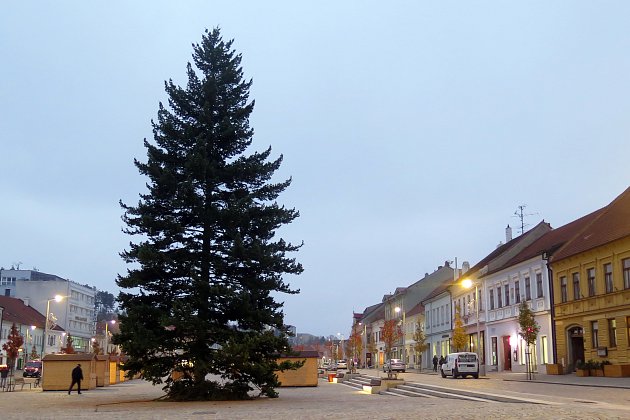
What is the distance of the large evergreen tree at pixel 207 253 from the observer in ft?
83.6

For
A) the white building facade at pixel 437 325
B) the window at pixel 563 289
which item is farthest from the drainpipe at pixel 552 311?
the white building facade at pixel 437 325

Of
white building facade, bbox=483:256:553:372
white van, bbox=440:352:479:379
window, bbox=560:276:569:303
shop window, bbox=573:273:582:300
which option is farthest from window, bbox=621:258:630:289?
white van, bbox=440:352:479:379

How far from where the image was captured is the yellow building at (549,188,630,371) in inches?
1551

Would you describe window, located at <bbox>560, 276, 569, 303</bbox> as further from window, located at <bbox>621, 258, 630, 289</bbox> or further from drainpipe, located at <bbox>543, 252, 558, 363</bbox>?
window, located at <bbox>621, 258, 630, 289</bbox>

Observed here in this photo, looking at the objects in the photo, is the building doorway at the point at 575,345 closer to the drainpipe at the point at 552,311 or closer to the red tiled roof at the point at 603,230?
the drainpipe at the point at 552,311

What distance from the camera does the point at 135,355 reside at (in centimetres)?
2536

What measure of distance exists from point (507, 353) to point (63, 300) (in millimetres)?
87409

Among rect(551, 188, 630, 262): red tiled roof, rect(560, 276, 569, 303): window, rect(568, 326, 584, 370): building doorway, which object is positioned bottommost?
rect(568, 326, 584, 370): building doorway

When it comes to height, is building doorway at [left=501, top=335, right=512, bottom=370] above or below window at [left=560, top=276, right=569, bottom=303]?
below

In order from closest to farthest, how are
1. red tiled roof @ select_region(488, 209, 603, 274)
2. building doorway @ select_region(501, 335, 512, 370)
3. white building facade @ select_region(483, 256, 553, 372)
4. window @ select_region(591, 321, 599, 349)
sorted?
window @ select_region(591, 321, 599, 349), white building facade @ select_region(483, 256, 553, 372), red tiled roof @ select_region(488, 209, 603, 274), building doorway @ select_region(501, 335, 512, 370)

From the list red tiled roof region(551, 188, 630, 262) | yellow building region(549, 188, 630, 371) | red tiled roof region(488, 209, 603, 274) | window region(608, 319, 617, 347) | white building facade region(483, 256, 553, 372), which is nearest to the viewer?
yellow building region(549, 188, 630, 371)

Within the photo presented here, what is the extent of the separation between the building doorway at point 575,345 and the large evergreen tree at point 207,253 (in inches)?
989

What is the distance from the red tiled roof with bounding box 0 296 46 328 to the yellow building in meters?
70.9

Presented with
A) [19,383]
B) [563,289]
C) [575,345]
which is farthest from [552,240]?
[19,383]
